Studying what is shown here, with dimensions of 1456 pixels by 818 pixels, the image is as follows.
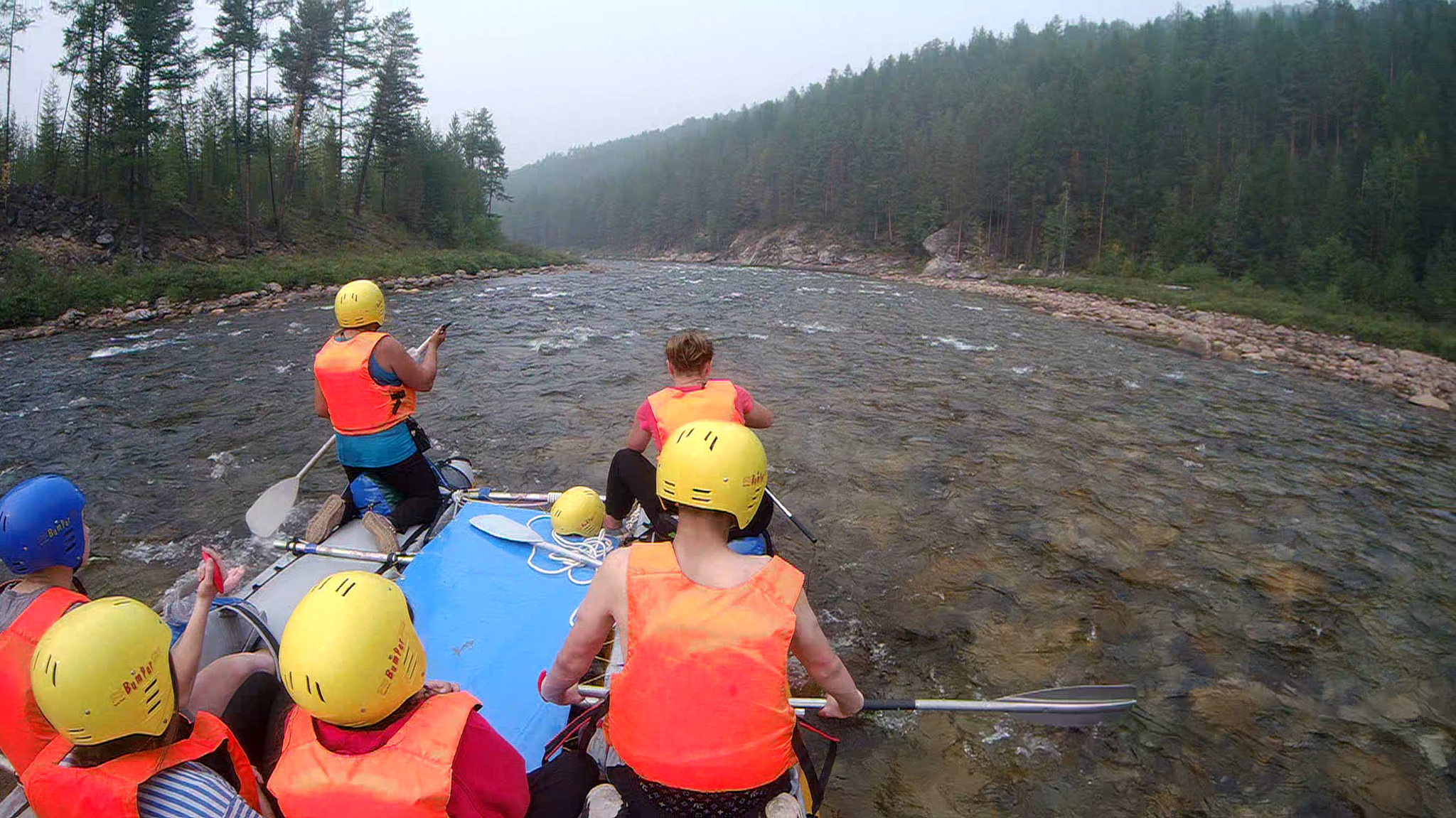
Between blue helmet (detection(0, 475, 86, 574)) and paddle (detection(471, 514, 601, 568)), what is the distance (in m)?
1.98

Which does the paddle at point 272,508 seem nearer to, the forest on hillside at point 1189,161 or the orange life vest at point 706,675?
the orange life vest at point 706,675

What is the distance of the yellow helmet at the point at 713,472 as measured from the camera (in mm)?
2012

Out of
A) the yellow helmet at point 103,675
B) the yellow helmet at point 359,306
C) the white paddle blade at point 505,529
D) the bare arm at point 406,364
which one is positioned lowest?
the white paddle blade at point 505,529

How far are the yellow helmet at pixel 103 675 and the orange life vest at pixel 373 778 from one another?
426mm

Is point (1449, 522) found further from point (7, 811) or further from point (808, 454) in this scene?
point (7, 811)

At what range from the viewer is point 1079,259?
45125 mm

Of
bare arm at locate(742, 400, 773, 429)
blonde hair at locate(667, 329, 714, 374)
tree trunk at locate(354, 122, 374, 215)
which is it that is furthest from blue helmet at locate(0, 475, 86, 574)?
tree trunk at locate(354, 122, 374, 215)

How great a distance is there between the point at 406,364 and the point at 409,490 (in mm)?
900

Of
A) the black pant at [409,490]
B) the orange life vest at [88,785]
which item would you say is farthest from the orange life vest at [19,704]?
the black pant at [409,490]

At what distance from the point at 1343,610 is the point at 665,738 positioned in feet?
19.2

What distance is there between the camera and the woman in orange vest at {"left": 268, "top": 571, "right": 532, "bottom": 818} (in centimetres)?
161

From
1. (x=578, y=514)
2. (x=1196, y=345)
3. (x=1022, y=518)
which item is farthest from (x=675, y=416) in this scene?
(x=1196, y=345)

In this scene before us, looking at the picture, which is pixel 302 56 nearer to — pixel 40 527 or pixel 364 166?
pixel 364 166

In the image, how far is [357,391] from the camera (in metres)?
4.38
